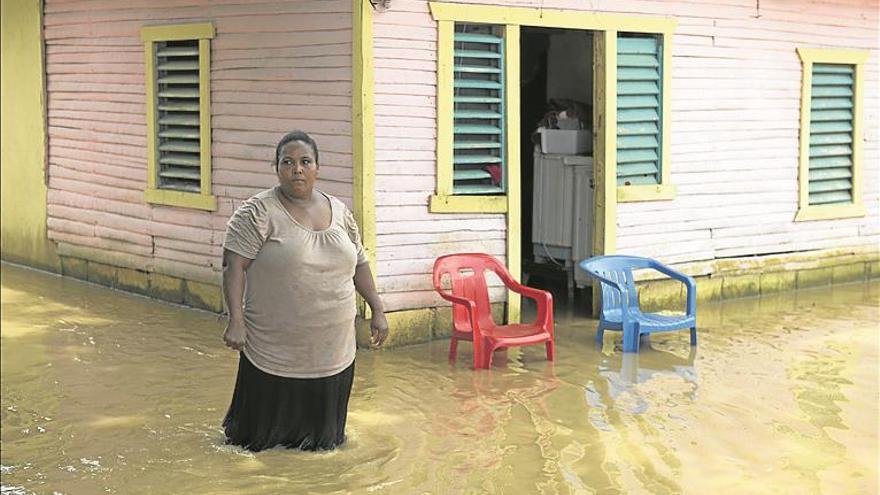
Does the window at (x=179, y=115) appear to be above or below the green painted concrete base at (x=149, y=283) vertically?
above

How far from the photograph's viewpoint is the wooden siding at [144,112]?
963 cm

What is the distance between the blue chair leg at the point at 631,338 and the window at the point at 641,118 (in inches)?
73.6

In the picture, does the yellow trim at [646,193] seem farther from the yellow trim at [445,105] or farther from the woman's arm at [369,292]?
the woman's arm at [369,292]

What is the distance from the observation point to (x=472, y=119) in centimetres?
1011

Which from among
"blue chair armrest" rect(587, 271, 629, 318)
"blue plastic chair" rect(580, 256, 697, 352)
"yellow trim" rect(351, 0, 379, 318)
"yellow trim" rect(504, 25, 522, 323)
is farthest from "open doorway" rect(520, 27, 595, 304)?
"yellow trim" rect(351, 0, 379, 318)

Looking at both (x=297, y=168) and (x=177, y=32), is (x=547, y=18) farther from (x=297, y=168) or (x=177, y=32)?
(x=297, y=168)

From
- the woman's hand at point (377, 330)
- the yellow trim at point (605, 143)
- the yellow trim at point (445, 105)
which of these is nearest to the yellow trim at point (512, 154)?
the yellow trim at point (445, 105)

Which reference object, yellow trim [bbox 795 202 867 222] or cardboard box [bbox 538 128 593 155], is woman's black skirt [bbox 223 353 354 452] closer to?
cardboard box [bbox 538 128 593 155]

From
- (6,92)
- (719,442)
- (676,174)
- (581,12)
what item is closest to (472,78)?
(581,12)

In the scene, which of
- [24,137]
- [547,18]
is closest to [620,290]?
[547,18]

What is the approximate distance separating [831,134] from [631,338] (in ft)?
16.0

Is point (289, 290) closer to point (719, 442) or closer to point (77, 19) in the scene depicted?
point (719, 442)

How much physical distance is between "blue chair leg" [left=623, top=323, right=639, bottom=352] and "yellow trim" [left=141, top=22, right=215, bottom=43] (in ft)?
15.1

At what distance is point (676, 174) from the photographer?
37.8 feet
